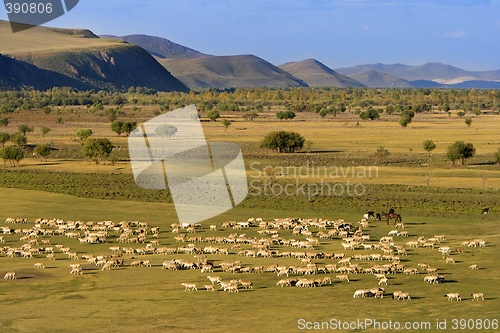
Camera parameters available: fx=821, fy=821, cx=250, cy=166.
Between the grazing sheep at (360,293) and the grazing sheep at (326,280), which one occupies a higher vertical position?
the grazing sheep at (360,293)

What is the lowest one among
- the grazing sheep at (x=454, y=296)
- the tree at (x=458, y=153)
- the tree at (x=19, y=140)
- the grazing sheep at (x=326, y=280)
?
the tree at (x=458, y=153)

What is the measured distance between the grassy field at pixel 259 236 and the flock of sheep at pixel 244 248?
0.43m

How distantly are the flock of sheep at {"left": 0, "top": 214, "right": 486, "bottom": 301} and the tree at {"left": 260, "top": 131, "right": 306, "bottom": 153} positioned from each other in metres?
51.5

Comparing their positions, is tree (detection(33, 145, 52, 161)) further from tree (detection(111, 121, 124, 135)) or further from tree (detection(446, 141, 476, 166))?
tree (detection(446, 141, 476, 166))

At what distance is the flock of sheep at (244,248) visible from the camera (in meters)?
38.0

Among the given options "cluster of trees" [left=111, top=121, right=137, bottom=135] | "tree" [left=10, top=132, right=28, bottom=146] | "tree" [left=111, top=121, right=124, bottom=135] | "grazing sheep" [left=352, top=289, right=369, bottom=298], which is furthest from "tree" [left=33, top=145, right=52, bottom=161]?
"grazing sheep" [left=352, top=289, right=369, bottom=298]

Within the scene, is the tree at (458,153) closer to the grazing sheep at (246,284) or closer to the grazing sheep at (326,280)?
the grazing sheep at (326,280)

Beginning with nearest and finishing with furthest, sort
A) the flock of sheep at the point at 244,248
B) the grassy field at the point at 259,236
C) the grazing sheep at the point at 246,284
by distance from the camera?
the grassy field at the point at 259,236
the grazing sheep at the point at 246,284
the flock of sheep at the point at 244,248

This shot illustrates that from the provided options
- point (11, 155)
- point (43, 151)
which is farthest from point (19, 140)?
point (11, 155)

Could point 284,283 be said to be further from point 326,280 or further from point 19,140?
point 19,140

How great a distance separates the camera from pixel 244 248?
4662 cm

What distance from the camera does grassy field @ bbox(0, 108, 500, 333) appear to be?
30.8m

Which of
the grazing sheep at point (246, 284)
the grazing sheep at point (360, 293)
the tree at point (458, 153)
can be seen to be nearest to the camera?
the grazing sheep at point (360, 293)

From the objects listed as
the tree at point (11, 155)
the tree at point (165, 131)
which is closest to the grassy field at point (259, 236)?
the tree at point (11, 155)
